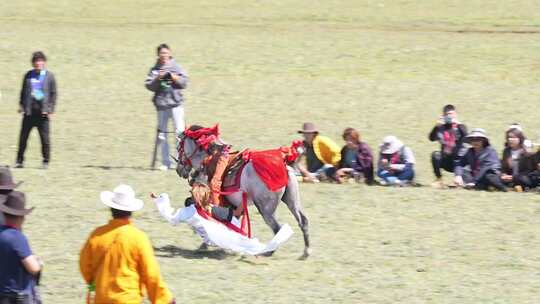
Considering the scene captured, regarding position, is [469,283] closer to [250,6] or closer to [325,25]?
[325,25]

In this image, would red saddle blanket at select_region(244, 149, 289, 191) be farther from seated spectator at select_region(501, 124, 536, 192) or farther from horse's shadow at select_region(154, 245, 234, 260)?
seated spectator at select_region(501, 124, 536, 192)

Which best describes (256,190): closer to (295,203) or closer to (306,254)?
(295,203)

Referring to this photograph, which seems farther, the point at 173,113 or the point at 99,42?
the point at 99,42

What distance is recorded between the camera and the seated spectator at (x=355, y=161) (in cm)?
1836

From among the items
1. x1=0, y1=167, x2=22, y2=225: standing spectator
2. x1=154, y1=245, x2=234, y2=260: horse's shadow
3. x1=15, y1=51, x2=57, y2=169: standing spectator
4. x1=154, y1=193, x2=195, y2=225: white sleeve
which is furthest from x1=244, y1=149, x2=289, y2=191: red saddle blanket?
x1=15, y1=51, x2=57, y2=169: standing spectator

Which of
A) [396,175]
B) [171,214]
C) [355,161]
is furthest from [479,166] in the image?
[171,214]

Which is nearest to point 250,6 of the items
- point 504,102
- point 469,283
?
point 504,102

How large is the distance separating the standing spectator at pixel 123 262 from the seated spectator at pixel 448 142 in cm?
1018

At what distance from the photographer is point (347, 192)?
1744 centimetres

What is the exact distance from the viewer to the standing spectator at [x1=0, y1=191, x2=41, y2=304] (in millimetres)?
8391

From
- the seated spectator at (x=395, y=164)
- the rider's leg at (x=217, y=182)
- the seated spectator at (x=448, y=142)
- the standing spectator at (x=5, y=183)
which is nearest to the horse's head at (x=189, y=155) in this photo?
the rider's leg at (x=217, y=182)

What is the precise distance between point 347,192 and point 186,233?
135 inches

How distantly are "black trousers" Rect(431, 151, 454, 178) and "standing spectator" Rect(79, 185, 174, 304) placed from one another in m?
10.3

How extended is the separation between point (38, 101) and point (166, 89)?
189cm
